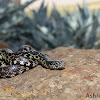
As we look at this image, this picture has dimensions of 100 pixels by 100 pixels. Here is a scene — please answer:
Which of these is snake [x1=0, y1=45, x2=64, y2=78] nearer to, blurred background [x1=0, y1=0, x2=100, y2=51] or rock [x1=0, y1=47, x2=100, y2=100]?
rock [x1=0, y1=47, x2=100, y2=100]

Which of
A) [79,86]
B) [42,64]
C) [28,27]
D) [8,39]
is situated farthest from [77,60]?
[8,39]

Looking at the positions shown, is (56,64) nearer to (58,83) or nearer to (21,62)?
(58,83)

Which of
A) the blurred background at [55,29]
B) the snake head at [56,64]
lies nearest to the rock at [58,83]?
the snake head at [56,64]

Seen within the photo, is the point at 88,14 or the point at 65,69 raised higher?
the point at 88,14

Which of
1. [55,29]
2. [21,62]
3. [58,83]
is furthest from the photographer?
[55,29]

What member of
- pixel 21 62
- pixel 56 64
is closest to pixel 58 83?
pixel 56 64

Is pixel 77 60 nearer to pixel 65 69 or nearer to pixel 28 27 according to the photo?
pixel 65 69

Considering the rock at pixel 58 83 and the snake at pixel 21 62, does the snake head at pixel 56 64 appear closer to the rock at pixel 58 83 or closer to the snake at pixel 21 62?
the snake at pixel 21 62

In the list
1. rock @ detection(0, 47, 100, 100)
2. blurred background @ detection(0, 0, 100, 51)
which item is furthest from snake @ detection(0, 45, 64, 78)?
blurred background @ detection(0, 0, 100, 51)
